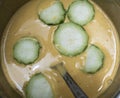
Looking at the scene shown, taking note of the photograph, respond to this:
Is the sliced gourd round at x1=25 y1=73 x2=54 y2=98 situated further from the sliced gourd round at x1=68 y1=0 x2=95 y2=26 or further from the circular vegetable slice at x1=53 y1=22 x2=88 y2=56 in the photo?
the sliced gourd round at x1=68 y1=0 x2=95 y2=26

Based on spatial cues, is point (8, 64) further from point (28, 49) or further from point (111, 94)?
point (111, 94)

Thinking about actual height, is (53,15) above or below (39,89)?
above

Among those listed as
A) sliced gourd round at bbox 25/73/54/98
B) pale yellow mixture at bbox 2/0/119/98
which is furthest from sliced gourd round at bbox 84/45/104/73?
sliced gourd round at bbox 25/73/54/98

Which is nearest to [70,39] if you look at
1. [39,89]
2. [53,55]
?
[53,55]

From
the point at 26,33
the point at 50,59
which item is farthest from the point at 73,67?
the point at 26,33

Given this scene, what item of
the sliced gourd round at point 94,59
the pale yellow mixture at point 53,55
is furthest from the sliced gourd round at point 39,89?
the sliced gourd round at point 94,59

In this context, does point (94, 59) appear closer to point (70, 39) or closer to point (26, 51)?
point (70, 39)
